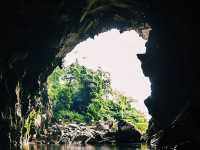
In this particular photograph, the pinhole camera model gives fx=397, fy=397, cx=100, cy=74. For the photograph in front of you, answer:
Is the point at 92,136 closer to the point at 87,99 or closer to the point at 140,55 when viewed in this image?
the point at 140,55

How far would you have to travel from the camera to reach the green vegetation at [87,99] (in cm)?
6309

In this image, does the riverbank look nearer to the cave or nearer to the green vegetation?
the cave

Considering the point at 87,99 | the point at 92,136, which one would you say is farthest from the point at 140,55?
the point at 87,99

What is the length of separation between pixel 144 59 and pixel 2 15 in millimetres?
15273

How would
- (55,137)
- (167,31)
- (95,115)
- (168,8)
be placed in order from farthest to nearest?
1. (95,115)
2. (55,137)
3. (167,31)
4. (168,8)

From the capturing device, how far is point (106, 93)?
67562mm

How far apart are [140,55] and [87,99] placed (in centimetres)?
3269

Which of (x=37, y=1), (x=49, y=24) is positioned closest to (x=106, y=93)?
(x=49, y=24)

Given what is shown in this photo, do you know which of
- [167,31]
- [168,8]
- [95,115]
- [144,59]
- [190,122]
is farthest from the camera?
[95,115]

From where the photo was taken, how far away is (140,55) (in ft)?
108

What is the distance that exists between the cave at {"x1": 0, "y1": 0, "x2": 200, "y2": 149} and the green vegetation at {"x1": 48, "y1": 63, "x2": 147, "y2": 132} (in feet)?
87.3

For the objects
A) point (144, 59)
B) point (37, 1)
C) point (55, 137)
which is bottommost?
point (55, 137)

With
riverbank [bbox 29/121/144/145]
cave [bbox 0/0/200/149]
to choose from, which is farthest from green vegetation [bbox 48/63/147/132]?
cave [bbox 0/0/200/149]

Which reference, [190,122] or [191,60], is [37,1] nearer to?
[191,60]
